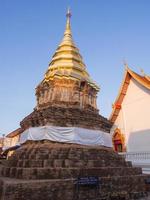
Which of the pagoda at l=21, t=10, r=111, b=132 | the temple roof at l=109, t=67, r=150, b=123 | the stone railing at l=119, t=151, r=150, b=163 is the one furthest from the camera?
the temple roof at l=109, t=67, r=150, b=123

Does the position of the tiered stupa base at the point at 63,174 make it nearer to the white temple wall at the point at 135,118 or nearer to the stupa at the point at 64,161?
the stupa at the point at 64,161

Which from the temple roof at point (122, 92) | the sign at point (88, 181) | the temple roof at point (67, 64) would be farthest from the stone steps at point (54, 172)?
the temple roof at point (122, 92)

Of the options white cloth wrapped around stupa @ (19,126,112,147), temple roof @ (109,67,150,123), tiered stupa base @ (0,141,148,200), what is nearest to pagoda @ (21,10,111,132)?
white cloth wrapped around stupa @ (19,126,112,147)

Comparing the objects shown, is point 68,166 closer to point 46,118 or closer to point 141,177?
point 46,118

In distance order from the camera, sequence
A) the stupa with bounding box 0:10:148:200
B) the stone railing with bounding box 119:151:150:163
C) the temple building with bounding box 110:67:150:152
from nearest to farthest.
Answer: the stupa with bounding box 0:10:148:200
the stone railing with bounding box 119:151:150:163
the temple building with bounding box 110:67:150:152

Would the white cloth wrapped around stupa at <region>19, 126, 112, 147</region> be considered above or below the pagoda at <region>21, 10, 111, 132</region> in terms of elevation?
below

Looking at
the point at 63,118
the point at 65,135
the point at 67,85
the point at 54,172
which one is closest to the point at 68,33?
the point at 67,85

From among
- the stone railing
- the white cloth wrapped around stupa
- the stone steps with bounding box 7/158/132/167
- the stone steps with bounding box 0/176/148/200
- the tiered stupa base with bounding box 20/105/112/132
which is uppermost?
the tiered stupa base with bounding box 20/105/112/132

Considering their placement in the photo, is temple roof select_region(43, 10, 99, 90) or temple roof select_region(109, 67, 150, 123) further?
temple roof select_region(109, 67, 150, 123)

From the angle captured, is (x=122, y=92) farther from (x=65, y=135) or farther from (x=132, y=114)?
(x=65, y=135)

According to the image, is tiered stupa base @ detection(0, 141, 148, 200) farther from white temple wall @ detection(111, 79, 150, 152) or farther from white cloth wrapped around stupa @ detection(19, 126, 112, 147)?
white temple wall @ detection(111, 79, 150, 152)

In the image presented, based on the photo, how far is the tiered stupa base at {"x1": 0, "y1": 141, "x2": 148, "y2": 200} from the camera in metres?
6.57

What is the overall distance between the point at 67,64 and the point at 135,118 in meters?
6.06

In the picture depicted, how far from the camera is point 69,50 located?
16.3 m
